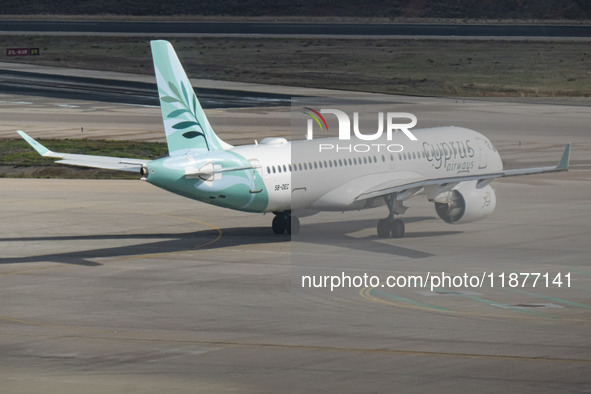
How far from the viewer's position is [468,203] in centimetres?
4869

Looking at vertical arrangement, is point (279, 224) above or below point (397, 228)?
above

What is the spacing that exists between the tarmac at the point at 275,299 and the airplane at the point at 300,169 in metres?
1.64

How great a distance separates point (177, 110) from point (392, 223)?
10815mm

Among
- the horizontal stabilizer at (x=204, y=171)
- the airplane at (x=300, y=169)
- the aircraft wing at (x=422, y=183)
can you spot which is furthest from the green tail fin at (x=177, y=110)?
the aircraft wing at (x=422, y=183)

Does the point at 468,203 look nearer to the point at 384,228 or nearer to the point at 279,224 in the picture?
the point at 384,228

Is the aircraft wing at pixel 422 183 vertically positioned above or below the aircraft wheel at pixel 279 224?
above

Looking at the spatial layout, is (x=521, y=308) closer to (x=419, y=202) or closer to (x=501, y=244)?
(x=501, y=244)

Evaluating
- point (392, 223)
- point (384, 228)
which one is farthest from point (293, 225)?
point (392, 223)

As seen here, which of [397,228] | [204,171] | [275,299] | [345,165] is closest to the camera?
[275,299]

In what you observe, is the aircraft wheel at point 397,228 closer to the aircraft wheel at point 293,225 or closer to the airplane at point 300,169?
the airplane at point 300,169

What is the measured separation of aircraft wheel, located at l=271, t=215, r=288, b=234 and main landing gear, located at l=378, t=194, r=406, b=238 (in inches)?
163

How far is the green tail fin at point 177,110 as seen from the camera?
43781mm

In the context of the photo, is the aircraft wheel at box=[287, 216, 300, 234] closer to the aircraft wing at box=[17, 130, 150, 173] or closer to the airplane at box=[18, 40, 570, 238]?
the airplane at box=[18, 40, 570, 238]

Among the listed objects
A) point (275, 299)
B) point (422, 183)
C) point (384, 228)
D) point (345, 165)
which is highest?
point (345, 165)
